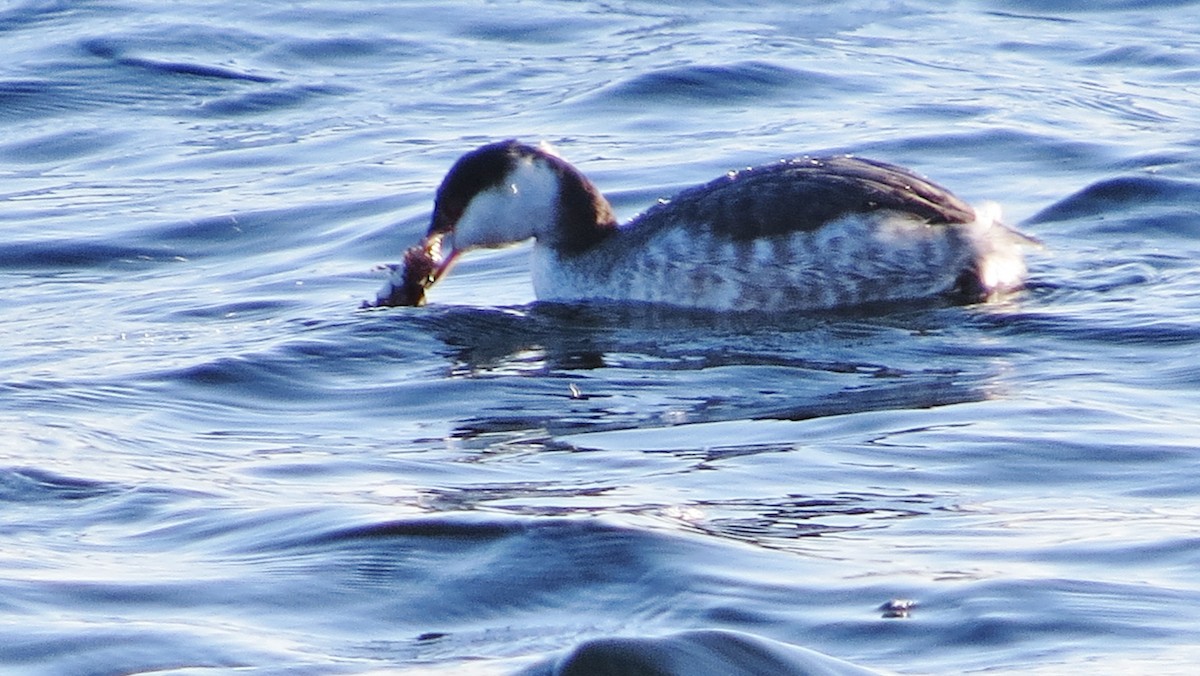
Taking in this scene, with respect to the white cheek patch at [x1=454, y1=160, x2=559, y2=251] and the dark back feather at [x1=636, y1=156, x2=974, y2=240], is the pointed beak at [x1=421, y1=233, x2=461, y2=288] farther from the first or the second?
the dark back feather at [x1=636, y1=156, x2=974, y2=240]

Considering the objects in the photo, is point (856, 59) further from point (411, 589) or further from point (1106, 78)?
point (411, 589)

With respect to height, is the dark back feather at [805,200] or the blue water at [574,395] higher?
the dark back feather at [805,200]

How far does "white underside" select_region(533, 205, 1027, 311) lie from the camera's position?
28.6 feet

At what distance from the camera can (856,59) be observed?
15.2 metres

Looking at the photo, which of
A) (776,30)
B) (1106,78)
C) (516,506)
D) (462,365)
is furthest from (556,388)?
(776,30)

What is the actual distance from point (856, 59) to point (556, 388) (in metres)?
7.99

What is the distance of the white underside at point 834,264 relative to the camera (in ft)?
28.6

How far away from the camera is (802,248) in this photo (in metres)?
8.70

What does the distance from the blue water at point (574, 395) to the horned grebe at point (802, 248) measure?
0.52 feet

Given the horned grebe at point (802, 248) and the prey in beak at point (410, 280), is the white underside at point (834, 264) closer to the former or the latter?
the horned grebe at point (802, 248)

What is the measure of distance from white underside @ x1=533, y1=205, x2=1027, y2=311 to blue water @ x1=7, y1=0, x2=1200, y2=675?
0.14 metres

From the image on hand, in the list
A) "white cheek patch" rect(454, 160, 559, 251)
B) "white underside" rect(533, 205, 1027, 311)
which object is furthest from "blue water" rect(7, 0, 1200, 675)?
"white cheek patch" rect(454, 160, 559, 251)

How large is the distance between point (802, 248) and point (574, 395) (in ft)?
5.10

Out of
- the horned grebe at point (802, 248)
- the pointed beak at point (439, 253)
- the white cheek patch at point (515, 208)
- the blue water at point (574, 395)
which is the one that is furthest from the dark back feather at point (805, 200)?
the pointed beak at point (439, 253)
